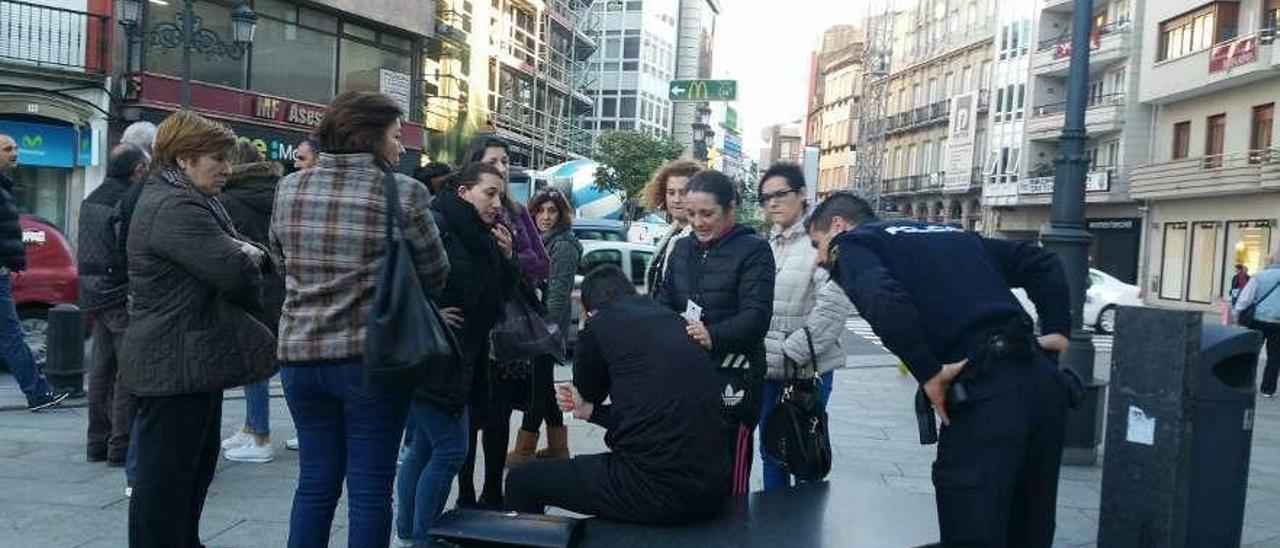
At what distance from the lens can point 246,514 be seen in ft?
17.2

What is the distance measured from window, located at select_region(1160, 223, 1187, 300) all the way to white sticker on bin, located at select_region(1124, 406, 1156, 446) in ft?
119

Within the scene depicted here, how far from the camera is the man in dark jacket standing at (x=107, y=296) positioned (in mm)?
5789

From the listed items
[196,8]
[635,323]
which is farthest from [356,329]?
[196,8]

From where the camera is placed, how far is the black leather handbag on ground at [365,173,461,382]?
337 cm

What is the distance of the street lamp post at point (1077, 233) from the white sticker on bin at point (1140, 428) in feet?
8.87

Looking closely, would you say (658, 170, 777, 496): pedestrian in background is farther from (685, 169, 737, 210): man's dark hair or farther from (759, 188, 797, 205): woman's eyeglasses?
(759, 188, 797, 205): woman's eyeglasses

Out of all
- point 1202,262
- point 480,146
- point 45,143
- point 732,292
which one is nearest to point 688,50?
point 1202,262

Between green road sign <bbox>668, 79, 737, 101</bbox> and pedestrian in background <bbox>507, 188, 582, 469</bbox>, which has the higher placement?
green road sign <bbox>668, 79, 737, 101</bbox>

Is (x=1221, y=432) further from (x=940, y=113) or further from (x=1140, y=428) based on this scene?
(x=940, y=113)

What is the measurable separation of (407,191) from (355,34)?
2537 centimetres

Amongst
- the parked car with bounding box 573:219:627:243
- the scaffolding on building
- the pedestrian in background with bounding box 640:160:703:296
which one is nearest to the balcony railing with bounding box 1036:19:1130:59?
the scaffolding on building

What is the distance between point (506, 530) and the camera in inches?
142

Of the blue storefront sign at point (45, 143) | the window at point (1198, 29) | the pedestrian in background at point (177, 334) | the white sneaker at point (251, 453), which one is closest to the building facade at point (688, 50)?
the window at point (1198, 29)

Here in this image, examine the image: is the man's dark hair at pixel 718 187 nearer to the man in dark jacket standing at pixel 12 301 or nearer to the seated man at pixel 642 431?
the seated man at pixel 642 431
